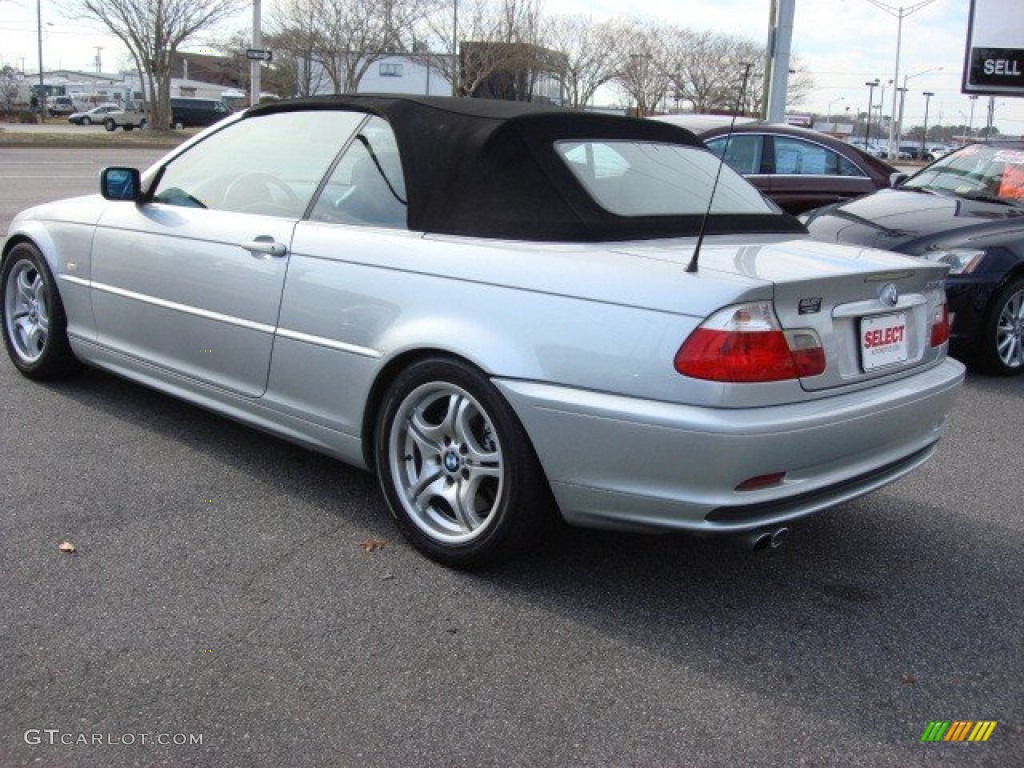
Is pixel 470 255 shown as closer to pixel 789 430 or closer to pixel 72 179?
pixel 789 430

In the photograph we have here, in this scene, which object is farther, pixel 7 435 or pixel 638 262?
pixel 7 435

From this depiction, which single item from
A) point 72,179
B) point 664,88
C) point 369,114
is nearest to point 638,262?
point 369,114

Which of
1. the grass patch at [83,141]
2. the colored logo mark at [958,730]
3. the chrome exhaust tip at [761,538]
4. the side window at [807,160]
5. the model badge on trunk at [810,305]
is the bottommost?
the colored logo mark at [958,730]

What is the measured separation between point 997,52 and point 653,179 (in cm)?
1378

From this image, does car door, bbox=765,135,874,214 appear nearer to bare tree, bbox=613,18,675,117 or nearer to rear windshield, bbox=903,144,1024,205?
rear windshield, bbox=903,144,1024,205

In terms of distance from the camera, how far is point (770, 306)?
9.61 feet

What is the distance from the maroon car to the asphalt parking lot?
6.21m

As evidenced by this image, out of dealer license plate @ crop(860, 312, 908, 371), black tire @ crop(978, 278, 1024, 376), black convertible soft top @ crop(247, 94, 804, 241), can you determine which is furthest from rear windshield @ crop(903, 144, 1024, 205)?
dealer license plate @ crop(860, 312, 908, 371)

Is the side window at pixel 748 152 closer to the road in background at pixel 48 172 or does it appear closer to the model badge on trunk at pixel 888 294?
the model badge on trunk at pixel 888 294

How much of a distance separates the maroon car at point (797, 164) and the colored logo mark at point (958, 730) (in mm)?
7851

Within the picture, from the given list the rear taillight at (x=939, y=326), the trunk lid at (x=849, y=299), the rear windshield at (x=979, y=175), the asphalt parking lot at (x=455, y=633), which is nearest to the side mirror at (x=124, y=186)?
the asphalt parking lot at (x=455, y=633)

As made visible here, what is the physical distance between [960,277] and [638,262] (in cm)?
430

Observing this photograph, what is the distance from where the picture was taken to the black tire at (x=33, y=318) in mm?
5164

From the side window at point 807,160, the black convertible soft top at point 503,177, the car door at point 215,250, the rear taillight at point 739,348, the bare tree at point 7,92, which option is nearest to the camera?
the rear taillight at point 739,348
